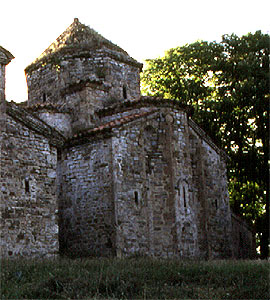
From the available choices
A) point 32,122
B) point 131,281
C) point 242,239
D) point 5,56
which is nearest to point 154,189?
point 32,122

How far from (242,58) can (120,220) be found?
12.8 meters

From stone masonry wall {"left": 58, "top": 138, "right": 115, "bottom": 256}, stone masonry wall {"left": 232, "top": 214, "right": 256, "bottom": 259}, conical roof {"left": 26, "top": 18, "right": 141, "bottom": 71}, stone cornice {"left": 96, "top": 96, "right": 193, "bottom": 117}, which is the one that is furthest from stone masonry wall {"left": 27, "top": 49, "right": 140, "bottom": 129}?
stone masonry wall {"left": 232, "top": 214, "right": 256, "bottom": 259}

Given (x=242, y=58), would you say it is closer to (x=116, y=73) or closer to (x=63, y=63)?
(x=116, y=73)

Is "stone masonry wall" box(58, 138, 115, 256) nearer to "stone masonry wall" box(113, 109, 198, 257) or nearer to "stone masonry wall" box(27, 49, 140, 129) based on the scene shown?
"stone masonry wall" box(113, 109, 198, 257)

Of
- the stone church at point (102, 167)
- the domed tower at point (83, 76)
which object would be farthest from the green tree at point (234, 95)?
the domed tower at point (83, 76)

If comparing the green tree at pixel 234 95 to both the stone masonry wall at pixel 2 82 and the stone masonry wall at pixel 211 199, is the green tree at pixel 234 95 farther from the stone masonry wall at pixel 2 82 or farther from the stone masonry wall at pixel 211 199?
the stone masonry wall at pixel 2 82

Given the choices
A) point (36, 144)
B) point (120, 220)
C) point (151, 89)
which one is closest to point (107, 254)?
point (120, 220)

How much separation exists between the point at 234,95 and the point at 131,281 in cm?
1537

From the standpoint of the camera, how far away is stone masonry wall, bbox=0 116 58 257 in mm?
13195

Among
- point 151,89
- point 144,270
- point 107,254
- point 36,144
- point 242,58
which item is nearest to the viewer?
point 144,270

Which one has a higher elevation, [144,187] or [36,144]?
[36,144]

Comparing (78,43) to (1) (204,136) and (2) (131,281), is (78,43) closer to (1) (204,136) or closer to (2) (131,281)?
(1) (204,136)

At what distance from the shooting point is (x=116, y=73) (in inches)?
822

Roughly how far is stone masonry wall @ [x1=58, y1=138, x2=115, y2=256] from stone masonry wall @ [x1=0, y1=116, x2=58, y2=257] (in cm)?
222
